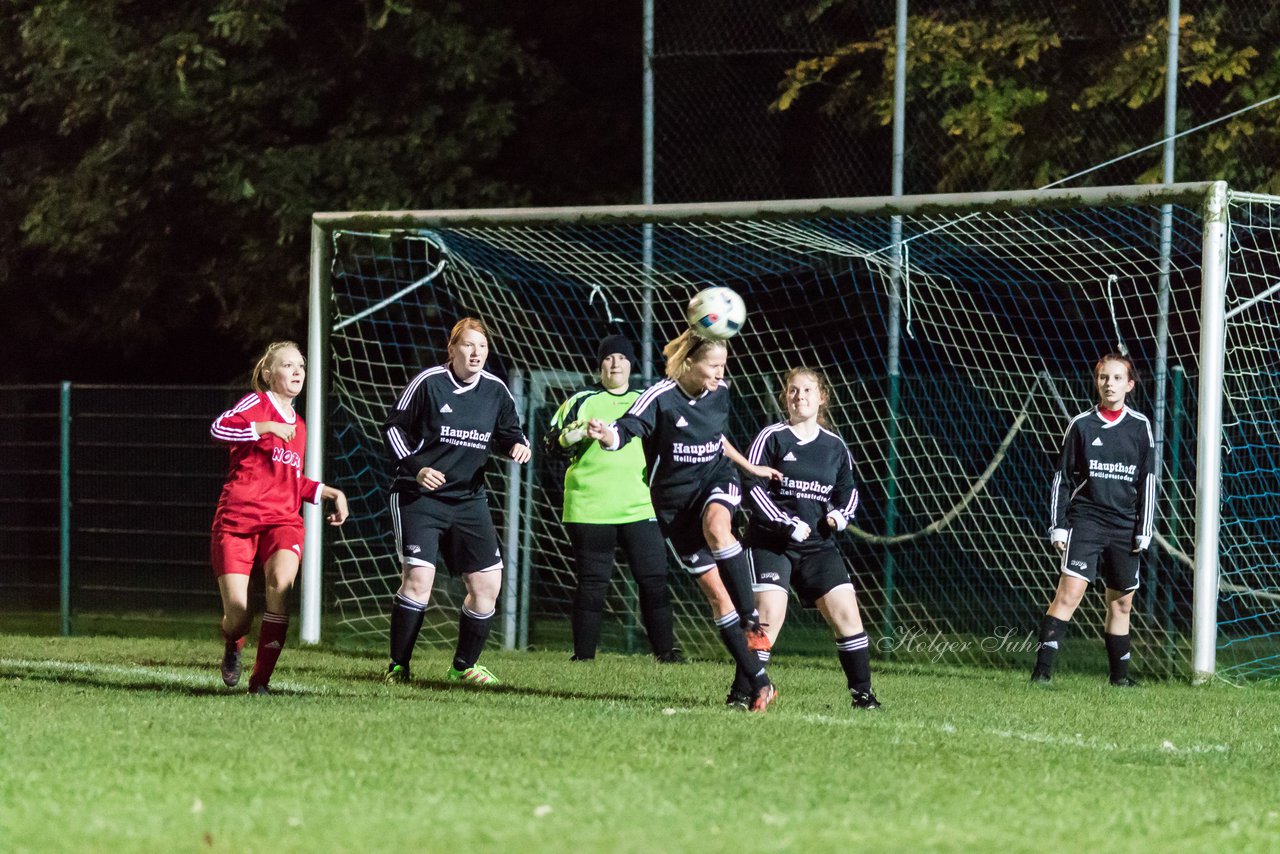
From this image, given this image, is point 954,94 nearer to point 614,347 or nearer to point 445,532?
point 614,347

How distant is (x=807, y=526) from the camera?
28.1 ft

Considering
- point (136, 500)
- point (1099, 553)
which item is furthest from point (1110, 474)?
point (136, 500)

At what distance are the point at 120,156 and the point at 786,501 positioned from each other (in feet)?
36.1

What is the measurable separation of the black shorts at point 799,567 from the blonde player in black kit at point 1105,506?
2.21m

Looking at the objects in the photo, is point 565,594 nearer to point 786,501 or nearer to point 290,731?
point 786,501

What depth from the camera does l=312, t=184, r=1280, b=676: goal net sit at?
38.5 ft

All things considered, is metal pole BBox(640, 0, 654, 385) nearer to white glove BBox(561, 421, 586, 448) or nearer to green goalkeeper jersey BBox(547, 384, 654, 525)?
green goalkeeper jersey BBox(547, 384, 654, 525)

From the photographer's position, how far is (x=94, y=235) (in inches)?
703

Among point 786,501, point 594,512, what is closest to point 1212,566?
point 786,501

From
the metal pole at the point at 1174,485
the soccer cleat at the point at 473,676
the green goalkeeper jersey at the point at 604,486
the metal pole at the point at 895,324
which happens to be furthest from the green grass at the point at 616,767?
the metal pole at the point at 895,324

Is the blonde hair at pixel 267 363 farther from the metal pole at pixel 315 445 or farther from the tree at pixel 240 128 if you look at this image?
the tree at pixel 240 128

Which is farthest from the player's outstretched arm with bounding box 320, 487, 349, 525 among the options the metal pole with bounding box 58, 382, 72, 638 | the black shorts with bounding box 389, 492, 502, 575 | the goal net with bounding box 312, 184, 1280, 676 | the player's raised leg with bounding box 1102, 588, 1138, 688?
the metal pole with bounding box 58, 382, 72, 638

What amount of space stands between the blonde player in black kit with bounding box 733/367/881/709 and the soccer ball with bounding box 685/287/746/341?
62 cm

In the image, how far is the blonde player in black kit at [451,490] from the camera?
9.59 meters
